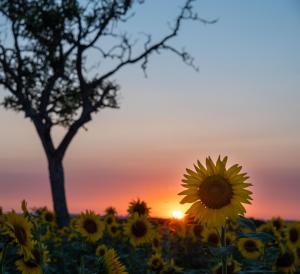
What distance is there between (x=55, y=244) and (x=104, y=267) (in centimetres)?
707

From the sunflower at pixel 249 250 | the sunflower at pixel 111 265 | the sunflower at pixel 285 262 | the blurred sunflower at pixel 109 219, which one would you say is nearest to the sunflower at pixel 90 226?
the sunflower at pixel 249 250

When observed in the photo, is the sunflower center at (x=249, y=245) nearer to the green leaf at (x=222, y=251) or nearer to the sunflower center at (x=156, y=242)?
the sunflower center at (x=156, y=242)

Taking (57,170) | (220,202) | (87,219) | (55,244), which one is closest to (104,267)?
(220,202)

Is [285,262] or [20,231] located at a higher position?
[285,262]

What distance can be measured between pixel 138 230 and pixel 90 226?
836 millimetres

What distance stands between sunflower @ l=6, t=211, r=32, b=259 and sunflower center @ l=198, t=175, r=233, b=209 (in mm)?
1035

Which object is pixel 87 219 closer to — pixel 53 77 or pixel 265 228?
pixel 265 228

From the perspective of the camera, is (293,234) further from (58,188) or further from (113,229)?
(58,188)

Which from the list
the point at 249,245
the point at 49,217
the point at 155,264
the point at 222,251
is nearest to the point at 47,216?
the point at 49,217

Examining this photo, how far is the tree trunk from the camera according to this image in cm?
2075

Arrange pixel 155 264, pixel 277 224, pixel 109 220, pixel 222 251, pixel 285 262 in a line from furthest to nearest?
1. pixel 109 220
2. pixel 277 224
3. pixel 155 264
4. pixel 285 262
5. pixel 222 251

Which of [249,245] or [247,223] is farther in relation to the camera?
[249,245]

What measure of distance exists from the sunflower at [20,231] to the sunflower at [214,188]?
0.94 metres

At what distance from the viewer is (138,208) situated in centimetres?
820
